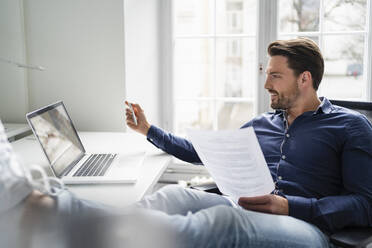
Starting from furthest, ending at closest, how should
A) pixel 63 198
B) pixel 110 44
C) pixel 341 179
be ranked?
pixel 110 44
pixel 341 179
pixel 63 198

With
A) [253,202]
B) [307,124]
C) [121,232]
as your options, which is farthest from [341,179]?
[121,232]

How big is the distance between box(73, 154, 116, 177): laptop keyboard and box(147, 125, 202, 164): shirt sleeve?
0.67 ft

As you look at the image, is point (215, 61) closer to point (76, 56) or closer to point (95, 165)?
point (76, 56)

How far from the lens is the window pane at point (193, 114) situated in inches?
112

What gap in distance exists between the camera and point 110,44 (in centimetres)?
229

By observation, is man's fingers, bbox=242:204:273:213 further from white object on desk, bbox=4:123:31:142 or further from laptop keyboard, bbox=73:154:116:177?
white object on desk, bbox=4:123:31:142

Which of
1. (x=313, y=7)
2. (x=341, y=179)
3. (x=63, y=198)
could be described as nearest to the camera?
(x=63, y=198)

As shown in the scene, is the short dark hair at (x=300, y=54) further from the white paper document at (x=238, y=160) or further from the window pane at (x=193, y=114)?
the window pane at (x=193, y=114)

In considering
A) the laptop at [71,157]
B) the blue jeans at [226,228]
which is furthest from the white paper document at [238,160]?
the laptop at [71,157]

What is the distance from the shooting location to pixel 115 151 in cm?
189

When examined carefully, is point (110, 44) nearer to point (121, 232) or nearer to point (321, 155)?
point (321, 155)

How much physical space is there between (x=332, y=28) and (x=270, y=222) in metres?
1.69

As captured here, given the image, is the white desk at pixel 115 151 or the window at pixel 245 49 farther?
the window at pixel 245 49

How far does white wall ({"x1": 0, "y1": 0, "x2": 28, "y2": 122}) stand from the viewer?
2.30 meters
